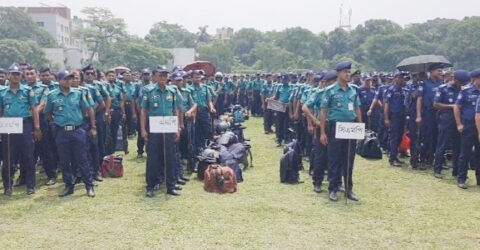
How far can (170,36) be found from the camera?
11512 centimetres

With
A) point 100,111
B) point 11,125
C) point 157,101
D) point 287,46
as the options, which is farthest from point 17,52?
point 157,101

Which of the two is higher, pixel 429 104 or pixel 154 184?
pixel 429 104

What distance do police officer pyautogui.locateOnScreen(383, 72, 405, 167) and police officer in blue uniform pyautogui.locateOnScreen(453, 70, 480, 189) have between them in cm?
178

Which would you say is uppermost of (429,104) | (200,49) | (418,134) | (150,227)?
(200,49)

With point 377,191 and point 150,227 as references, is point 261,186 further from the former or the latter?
point 150,227

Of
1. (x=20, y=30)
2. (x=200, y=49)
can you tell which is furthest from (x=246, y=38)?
(x=20, y=30)

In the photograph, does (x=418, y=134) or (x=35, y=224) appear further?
(x=418, y=134)

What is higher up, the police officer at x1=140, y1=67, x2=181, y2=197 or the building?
the building

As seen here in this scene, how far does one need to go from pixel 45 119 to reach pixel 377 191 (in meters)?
6.17

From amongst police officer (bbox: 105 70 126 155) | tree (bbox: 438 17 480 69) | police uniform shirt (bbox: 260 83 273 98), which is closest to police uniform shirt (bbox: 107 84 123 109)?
police officer (bbox: 105 70 126 155)

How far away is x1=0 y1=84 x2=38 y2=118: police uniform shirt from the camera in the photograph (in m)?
8.16

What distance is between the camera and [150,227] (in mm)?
6473

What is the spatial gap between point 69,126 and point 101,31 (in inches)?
3253

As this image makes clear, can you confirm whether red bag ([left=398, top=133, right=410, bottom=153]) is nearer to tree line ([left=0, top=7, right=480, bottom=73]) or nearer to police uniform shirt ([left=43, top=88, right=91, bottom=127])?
police uniform shirt ([left=43, top=88, right=91, bottom=127])
